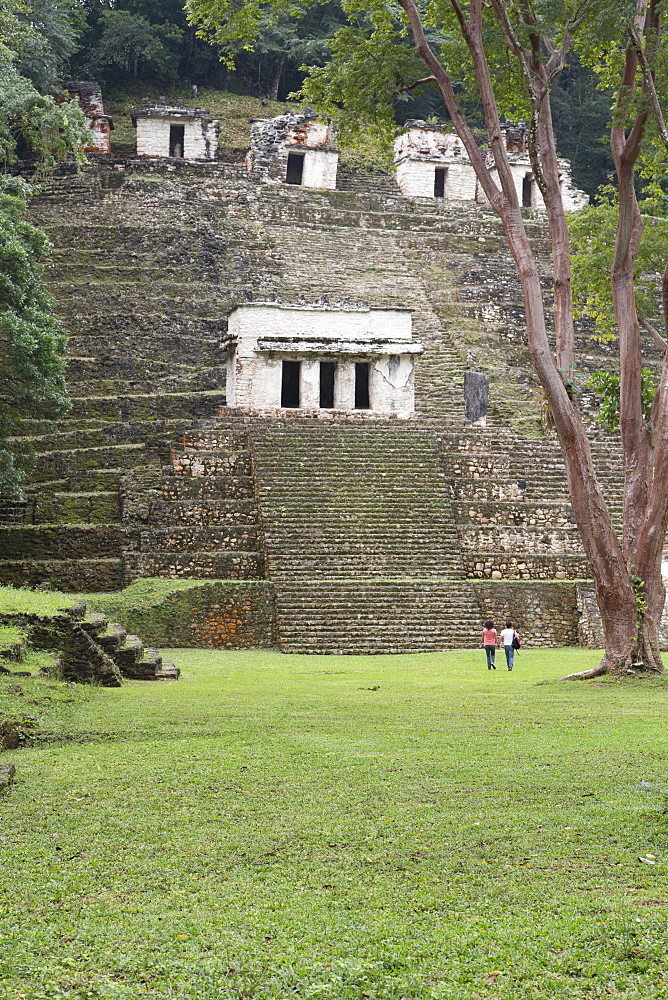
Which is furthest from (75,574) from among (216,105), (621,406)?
(216,105)

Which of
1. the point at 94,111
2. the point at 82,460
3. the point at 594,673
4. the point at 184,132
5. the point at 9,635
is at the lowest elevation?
the point at 594,673

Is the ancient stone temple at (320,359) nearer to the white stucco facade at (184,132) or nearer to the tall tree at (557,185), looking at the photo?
the tall tree at (557,185)

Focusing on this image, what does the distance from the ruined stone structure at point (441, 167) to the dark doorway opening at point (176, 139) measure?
6872 mm

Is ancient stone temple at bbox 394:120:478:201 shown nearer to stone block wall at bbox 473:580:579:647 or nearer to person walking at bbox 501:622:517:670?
stone block wall at bbox 473:580:579:647

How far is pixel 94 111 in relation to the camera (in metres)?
32.6

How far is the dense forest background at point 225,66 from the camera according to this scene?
38.7 metres

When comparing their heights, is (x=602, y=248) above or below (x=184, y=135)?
below

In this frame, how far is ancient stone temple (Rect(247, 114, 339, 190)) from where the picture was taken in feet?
107

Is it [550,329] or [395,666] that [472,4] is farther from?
[550,329]

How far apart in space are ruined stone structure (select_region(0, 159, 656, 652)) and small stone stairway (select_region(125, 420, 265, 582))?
0.03 m

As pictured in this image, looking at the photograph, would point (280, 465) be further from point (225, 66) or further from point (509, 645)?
point (225, 66)

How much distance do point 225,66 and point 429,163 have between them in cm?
1083

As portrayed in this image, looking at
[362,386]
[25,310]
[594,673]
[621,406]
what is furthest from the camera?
[362,386]

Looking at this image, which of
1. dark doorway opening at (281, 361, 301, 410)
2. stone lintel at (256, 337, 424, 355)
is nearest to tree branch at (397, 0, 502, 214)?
stone lintel at (256, 337, 424, 355)
